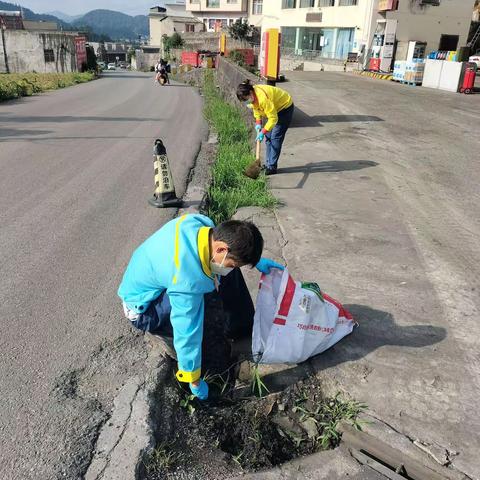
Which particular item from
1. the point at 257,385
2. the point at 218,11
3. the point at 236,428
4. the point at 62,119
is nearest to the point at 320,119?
the point at 62,119

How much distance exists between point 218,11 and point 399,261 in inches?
3001

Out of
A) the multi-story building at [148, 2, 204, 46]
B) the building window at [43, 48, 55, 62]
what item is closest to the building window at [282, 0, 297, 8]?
the building window at [43, 48, 55, 62]

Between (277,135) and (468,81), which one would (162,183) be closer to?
(277,135)

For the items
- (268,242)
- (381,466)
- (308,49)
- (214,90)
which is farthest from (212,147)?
(308,49)

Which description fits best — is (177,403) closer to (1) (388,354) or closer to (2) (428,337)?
(1) (388,354)

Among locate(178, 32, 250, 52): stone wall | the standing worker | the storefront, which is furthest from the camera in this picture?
locate(178, 32, 250, 52): stone wall

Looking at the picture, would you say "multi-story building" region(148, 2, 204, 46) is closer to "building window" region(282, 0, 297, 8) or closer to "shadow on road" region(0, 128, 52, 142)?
"building window" region(282, 0, 297, 8)

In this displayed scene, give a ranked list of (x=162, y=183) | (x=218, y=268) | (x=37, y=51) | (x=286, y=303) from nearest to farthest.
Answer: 1. (x=218, y=268)
2. (x=286, y=303)
3. (x=162, y=183)
4. (x=37, y=51)

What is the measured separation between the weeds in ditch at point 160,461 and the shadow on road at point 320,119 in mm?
9141

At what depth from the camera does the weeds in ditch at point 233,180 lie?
20.2 feet

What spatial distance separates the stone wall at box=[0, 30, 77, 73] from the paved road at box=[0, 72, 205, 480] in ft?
102

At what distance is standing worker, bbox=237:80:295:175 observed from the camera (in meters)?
6.90

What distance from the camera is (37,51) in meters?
38.3

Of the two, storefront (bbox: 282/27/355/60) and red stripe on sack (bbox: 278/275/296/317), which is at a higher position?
storefront (bbox: 282/27/355/60)
